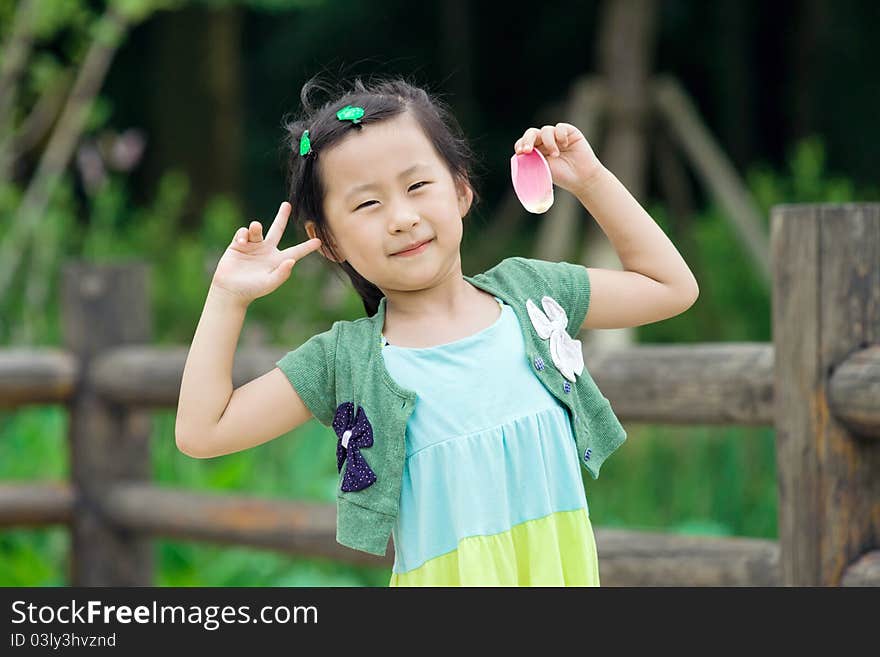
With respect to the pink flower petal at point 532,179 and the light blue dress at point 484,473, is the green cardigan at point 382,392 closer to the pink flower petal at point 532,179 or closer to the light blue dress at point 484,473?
the light blue dress at point 484,473

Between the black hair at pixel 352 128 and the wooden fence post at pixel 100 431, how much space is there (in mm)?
2084

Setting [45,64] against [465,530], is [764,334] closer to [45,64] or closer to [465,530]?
[45,64]

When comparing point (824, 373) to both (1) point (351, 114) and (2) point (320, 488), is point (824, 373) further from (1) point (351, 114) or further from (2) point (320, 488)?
(2) point (320, 488)

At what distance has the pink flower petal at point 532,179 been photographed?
66.7 inches

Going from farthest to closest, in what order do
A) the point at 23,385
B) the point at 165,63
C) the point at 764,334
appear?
the point at 165,63 < the point at 764,334 < the point at 23,385

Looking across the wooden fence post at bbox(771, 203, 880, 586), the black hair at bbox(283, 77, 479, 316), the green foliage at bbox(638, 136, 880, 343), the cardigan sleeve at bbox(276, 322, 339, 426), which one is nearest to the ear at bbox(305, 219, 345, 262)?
the black hair at bbox(283, 77, 479, 316)

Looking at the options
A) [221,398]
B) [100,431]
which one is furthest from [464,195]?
[100,431]

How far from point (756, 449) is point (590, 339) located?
1.82 meters

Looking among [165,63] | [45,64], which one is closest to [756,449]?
[45,64]

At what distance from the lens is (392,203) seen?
5.33 feet

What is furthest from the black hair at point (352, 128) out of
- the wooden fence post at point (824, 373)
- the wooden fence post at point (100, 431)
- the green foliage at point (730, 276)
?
the green foliage at point (730, 276)

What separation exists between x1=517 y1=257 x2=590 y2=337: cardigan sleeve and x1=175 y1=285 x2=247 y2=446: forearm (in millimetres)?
431

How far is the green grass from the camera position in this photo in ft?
12.8

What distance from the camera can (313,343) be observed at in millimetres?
1709
